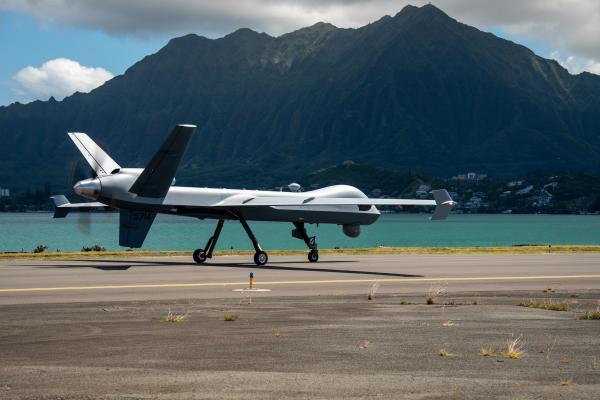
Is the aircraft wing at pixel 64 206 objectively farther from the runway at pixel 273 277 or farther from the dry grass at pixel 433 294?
the dry grass at pixel 433 294

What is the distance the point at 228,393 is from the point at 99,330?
23.2ft

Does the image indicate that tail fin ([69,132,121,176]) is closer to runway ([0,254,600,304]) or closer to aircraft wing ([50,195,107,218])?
aircraft wing ([50,195,107,218])

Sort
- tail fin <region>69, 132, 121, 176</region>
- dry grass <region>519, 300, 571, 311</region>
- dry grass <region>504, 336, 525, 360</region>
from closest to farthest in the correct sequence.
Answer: dry grass <region>504, 336, 525, 360</region> → dry grass <region>519, 300, 571, 311</region> → tail fin <region>69, 132, 121, 176</region>

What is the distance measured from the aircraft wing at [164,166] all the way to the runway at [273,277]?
3535 mm


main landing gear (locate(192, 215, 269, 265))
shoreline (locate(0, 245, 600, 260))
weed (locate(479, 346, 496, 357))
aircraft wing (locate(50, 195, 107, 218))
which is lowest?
shoreline (locate(0, 245, 600, 260))

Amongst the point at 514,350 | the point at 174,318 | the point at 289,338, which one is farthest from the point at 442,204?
the point at 514,350

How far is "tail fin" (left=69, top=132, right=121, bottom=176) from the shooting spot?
3872 centimetres

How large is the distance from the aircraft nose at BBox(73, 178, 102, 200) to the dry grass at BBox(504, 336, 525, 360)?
24561 mm

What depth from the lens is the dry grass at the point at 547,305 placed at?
23.6 m

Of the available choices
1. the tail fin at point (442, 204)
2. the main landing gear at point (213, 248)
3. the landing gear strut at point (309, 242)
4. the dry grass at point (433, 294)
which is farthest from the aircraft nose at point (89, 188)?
the dry grass at point (433, 294)

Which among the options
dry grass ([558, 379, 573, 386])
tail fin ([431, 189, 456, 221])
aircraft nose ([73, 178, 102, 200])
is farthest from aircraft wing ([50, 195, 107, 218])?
dry grass ([558, 379, 573, 386])

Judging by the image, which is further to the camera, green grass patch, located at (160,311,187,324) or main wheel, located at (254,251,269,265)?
main wheel, located at (254,251,269,265)

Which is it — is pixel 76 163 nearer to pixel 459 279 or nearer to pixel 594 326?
pixel 459 279

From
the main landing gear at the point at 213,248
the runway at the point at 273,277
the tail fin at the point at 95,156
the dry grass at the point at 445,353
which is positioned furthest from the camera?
the main landing gear at the point at 213,248
